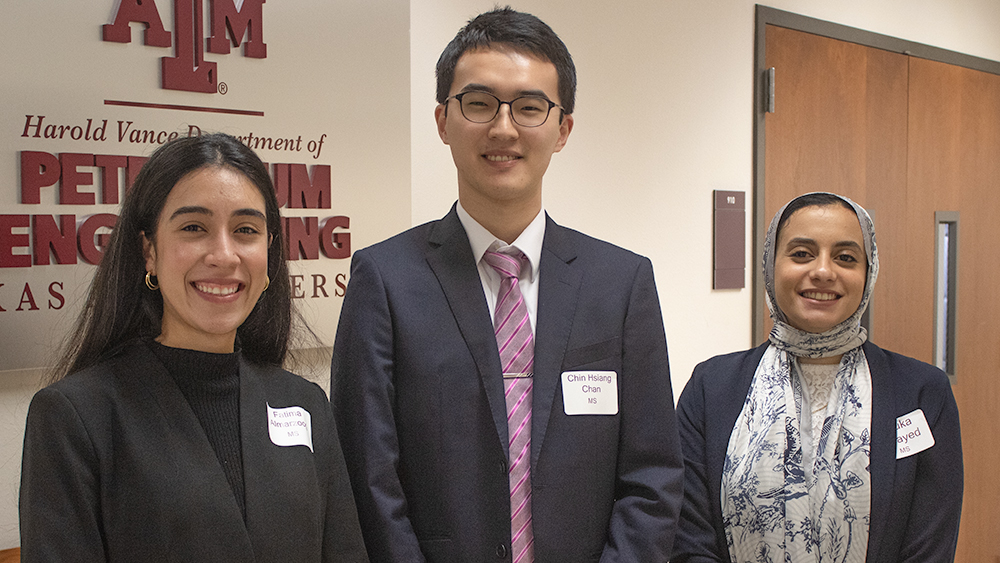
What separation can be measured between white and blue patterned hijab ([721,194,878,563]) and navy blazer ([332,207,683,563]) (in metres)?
0.31

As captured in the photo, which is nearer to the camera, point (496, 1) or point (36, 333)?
point (36, 333)

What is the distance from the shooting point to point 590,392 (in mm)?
1448

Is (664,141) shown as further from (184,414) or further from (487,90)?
(184,414)

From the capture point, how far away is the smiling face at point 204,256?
1.21 m

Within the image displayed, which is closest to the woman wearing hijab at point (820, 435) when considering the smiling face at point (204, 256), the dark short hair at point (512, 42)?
the dark short hair at point (512, 42)

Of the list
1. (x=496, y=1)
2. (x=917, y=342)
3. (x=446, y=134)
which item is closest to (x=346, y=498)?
(x=446, y=134)

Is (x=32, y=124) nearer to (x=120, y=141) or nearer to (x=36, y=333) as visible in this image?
(x=120, y=141)

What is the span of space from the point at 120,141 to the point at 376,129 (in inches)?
25.3

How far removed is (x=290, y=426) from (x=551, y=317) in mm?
503

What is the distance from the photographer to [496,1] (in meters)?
2.42

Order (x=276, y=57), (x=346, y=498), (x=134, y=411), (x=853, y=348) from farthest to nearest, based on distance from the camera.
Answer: (x=276, y=57), (x=853, y=348), (x=346, y=498), (x=134, y=411)

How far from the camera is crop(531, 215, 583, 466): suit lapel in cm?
142

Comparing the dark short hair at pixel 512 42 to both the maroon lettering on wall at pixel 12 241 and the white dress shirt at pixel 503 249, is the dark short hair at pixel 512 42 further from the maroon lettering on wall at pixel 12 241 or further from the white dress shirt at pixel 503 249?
the maroon lettering on wall at pixel 12 241

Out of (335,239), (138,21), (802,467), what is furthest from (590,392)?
(138,21)
